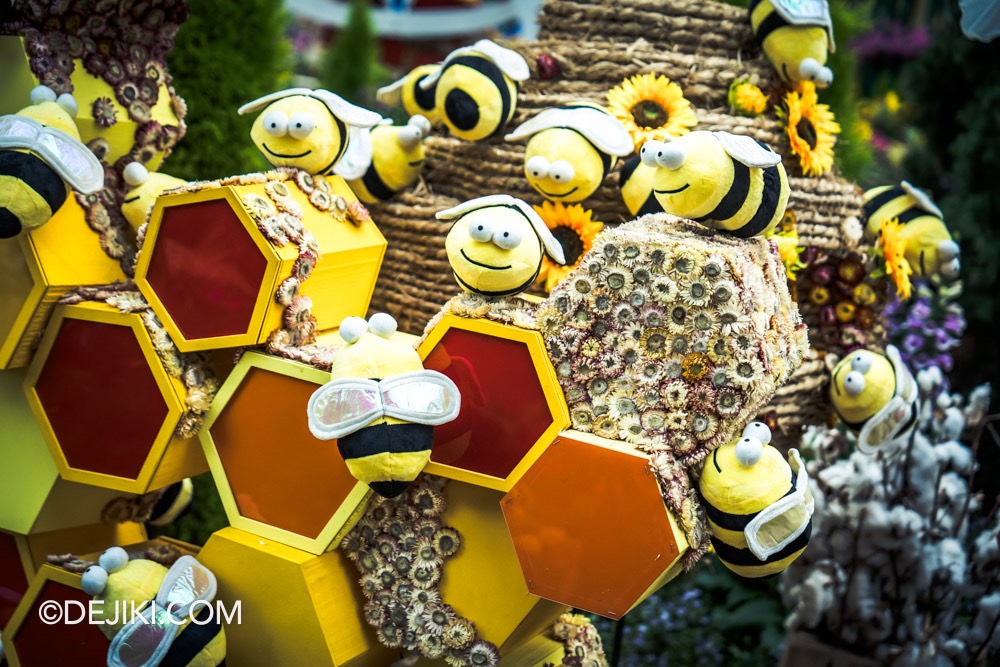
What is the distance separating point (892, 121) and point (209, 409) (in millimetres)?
6492

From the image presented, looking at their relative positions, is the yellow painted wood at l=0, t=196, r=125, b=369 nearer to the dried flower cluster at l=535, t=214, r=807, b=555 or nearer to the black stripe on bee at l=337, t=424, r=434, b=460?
the black stripe on bee at l=337, t=424, r=434, b=460

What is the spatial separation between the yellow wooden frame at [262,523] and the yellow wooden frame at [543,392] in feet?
0.54

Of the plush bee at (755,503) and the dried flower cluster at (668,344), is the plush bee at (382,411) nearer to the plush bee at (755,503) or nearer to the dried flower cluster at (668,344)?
the dried flower cluster at (668,344)

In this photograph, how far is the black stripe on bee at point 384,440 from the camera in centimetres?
120

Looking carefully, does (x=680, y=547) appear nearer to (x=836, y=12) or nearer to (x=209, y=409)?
(x=209, y=409)

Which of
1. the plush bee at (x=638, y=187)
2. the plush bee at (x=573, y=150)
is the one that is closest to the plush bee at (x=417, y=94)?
the plush bee at (x=573, y=150)

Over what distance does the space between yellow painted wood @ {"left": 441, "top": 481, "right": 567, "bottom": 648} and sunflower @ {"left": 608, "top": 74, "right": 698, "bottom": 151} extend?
724 mm

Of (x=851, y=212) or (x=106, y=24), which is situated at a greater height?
(x=106, y=24)

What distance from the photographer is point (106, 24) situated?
1.61 metres

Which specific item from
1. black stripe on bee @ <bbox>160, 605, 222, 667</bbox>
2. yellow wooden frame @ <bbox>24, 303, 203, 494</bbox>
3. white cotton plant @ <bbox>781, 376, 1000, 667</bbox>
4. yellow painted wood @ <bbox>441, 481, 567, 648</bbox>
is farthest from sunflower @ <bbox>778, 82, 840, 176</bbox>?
black stripe on bee @ <bbox>160, 605, 222, 667</bbox>

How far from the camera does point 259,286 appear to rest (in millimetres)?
1376

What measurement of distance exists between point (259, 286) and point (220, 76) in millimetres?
1156

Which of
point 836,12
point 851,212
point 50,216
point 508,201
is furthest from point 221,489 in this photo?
point 836,12

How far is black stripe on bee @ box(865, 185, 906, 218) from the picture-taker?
1948mm
